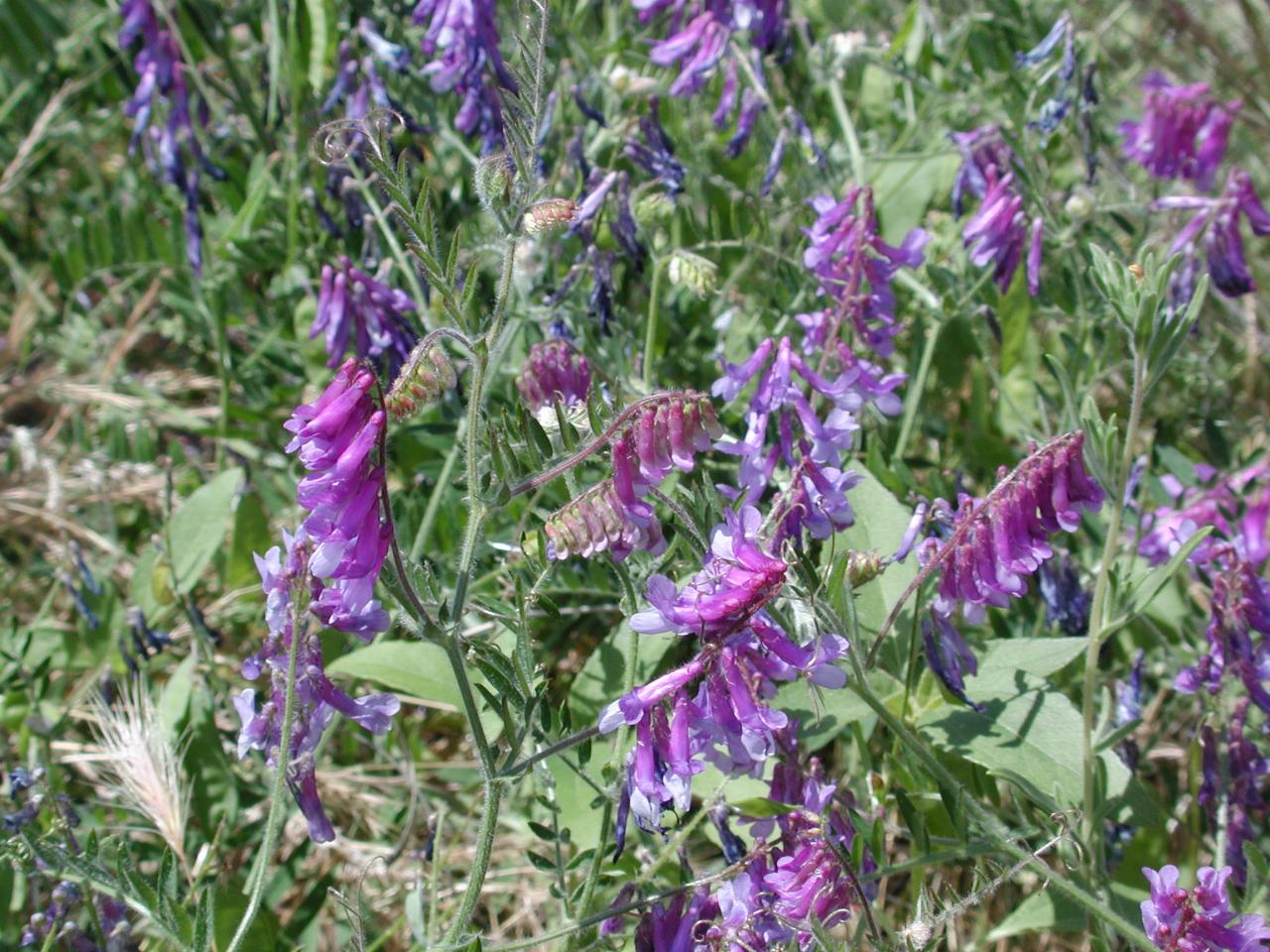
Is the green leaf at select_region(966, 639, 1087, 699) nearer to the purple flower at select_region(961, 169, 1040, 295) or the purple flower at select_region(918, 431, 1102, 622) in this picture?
the purple flower at select_region(918, 431, 1102, 622)

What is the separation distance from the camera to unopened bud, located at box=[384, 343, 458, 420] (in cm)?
138

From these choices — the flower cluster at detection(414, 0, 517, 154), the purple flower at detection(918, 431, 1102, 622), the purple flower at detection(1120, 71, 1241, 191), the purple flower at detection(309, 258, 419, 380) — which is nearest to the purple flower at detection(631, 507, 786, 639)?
the purple flower at detection(918, 431, 1102, 622)

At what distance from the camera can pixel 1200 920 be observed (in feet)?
5.22

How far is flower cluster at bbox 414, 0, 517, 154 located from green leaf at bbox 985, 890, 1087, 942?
177 centimetres

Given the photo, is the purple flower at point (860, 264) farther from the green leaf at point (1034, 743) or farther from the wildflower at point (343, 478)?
the wildflower at point (343, 478)

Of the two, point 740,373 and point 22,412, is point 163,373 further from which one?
point 740,373

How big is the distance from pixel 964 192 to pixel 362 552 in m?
1.87

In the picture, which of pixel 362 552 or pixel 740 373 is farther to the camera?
pixel 740 373

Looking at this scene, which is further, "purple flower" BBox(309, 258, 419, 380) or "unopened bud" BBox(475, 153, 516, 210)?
"purple flower" BBox(309, 258, 419, 380)

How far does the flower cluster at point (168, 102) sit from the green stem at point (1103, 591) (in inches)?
84.0

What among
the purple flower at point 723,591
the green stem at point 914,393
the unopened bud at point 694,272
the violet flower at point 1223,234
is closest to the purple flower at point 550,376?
the unopened bud at point 694,272

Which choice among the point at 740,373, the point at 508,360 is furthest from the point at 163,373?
the point at 740,373

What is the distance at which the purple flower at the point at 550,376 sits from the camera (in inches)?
75.4

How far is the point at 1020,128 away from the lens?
101 inches
